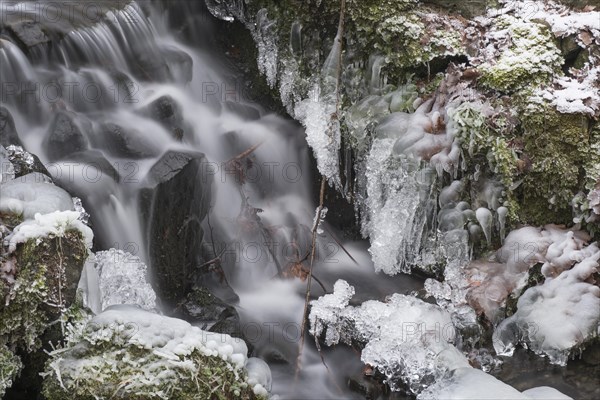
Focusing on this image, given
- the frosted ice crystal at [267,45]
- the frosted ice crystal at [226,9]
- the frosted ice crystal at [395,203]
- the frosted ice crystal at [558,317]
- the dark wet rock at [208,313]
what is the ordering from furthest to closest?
the frosted ice crystal at [226,9]
the frosted ice crystal at [267,45]
the frosted ice crystal at [395,203]
the dark wet rock at [208,313]
the frosted ice crystal at [558,317]

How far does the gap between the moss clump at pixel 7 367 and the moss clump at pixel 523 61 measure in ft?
11.6

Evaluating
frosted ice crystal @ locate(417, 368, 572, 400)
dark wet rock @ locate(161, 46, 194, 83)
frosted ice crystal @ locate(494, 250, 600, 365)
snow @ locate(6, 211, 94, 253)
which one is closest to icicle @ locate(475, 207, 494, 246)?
frosted ice crystal @ locate(494, 250, 600, 365)

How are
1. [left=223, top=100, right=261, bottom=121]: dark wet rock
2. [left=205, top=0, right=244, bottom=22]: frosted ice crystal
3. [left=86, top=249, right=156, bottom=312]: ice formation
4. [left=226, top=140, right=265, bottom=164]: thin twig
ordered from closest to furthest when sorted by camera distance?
1. [left=86, top=249, right=156, bottom=312]: ice formation
2. [left=226, top=140, right=265, bottom=164]: thin twig
3. [left=223, top=100, right=261, bottom=121]: dark wet rock
4. [left=205, top=0, right=244, bottom=22]: frosted ice crystal

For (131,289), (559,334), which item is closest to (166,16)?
(131,289)

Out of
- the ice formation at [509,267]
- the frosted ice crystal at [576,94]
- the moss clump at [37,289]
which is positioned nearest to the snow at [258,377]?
the moss clump at [37,289]

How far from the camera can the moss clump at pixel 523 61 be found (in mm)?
4664

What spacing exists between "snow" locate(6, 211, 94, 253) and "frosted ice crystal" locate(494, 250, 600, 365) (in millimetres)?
2732

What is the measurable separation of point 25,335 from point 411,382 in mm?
2193

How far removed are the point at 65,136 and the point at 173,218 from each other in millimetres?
1041

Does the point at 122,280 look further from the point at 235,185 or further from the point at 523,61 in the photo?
the point at 523,61

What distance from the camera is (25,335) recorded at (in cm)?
339

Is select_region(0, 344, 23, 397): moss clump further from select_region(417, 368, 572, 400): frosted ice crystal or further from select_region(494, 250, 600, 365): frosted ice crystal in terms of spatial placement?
select_region(494, 250, 600, 365): frosted ice crystal

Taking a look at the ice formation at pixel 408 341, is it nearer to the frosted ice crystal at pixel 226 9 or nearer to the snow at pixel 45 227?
the snow at pixel 45 227

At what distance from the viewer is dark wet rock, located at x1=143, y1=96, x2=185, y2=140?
5359 millimetres
